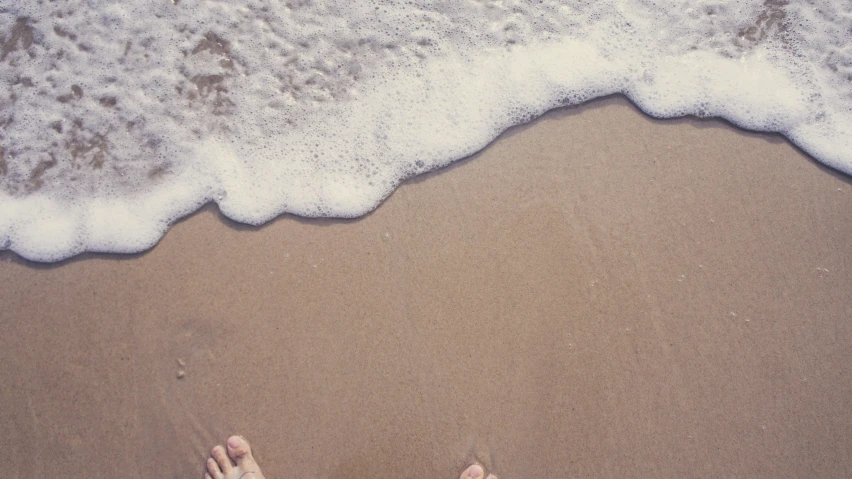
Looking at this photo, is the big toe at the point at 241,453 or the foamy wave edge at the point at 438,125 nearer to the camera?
the big toe at the point at 241,453

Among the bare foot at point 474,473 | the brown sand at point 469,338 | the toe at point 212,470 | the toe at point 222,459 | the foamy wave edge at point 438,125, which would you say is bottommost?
the toe at point 212,470

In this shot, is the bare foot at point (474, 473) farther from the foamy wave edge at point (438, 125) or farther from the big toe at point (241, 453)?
the foamy wave edge at point (438, 125)

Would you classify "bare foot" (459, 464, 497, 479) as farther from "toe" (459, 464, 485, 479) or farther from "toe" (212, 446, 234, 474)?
"toe" (212, 446, 234, 474)

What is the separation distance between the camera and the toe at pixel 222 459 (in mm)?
2164

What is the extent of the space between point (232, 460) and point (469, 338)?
3.89ft

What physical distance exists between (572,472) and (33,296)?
2.56m

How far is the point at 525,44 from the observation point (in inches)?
98.0

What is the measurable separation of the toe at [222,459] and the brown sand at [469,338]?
0.14 feet

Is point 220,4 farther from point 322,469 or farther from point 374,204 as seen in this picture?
point 322,469

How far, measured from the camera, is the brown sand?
7.20ft

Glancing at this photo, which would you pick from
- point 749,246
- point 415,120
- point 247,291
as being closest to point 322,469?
point 247,291

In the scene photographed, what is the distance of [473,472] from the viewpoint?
216 centimetres

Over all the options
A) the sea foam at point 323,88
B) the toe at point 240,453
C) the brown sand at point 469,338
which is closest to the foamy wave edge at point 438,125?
the sea foam at point 323,88

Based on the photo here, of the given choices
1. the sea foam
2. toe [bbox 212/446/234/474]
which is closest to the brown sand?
toe [bbox 212/446/234/474]
